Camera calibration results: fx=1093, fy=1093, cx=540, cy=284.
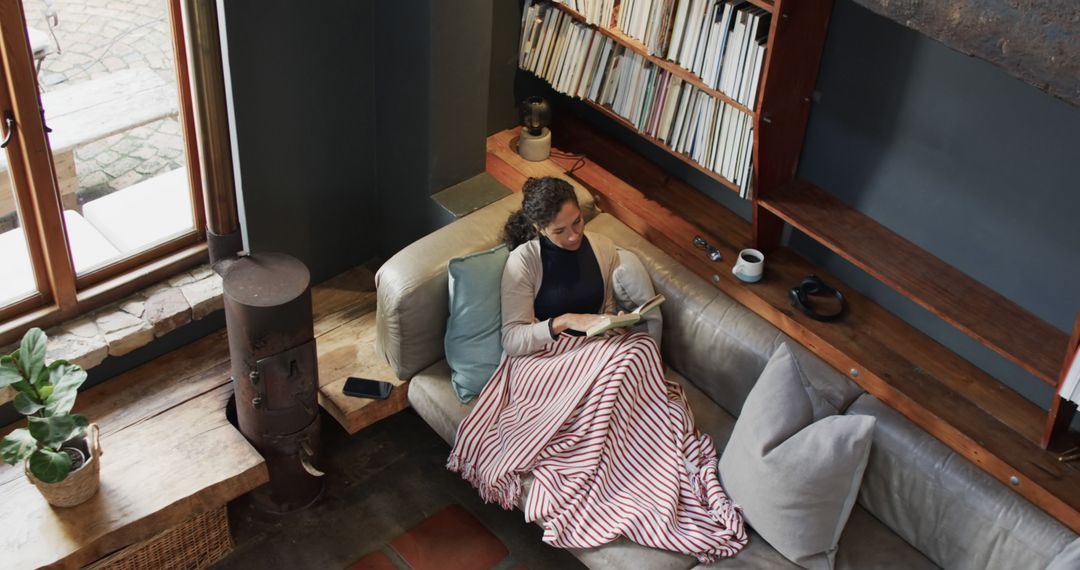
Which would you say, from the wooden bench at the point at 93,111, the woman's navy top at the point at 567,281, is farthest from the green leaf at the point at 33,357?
the woman's navy top at the point at 567,281

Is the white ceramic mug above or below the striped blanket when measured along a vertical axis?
above

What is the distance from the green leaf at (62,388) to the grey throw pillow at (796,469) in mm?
1974

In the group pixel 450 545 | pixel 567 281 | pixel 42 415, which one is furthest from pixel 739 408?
pixel 42 415

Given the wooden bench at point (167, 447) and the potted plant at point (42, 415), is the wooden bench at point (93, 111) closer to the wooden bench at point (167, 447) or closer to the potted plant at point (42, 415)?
the potted plant at point (42, 415)

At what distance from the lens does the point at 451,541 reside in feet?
12.2

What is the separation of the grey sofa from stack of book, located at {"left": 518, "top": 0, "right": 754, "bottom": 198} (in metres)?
0.37

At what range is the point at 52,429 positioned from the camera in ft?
10.1

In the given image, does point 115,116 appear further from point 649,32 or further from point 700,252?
point 700,252

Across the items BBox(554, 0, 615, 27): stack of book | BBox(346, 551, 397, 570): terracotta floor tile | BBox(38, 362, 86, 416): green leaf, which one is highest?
BBox(554, 0, 615, 27): stack of book

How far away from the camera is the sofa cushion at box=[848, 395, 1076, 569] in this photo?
311 centimetres

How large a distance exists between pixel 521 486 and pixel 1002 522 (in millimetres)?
1428

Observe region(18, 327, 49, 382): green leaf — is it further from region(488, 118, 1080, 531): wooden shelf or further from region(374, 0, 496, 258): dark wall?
region(488, 118, 1080, 531): wooden shelf

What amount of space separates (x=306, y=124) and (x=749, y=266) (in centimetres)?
164

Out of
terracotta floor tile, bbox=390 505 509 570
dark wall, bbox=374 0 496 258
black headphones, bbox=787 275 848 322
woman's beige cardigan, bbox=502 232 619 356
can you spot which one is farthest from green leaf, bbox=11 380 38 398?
black headphones, bbox=787 275 848 322
